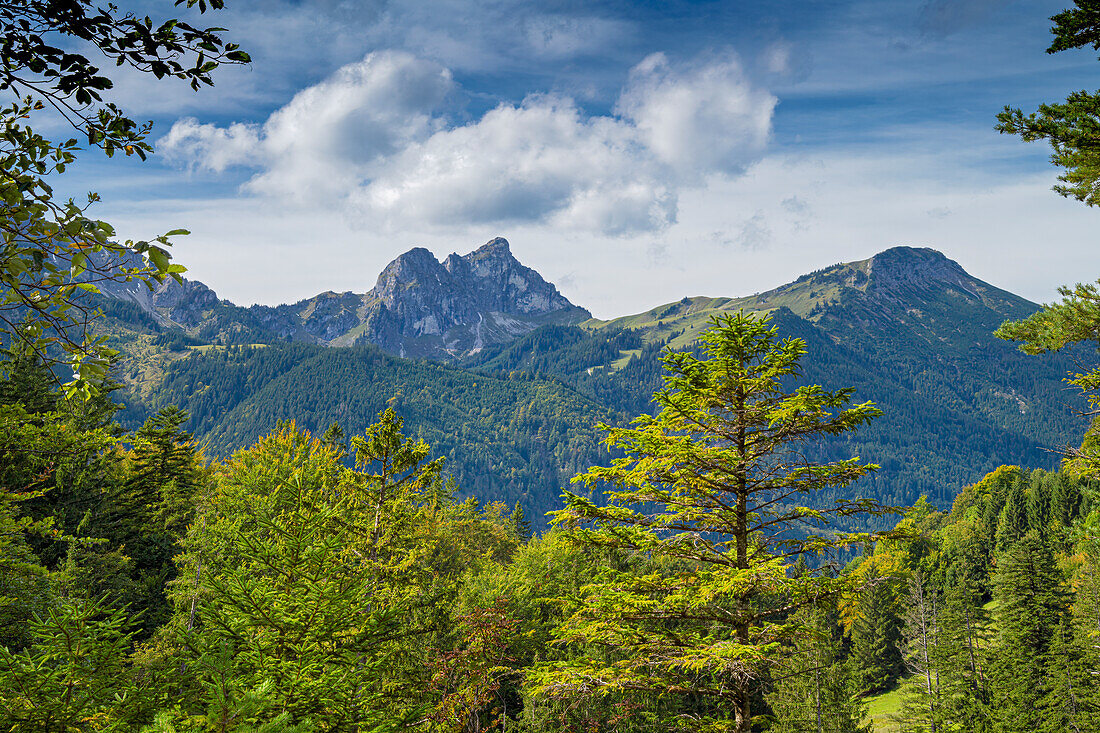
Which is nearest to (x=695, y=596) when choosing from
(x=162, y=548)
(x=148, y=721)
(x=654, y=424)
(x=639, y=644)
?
(x=639, y=644)

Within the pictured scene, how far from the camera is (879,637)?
68.2m

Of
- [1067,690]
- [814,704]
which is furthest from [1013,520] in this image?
[814,704]

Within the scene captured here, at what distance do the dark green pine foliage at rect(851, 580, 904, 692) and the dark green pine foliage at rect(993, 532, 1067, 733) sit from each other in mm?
32275

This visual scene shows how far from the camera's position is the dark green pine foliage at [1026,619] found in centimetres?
3419

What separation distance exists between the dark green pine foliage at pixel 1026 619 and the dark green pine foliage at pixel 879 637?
3227 cm

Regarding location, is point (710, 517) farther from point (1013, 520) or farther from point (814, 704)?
point (1013, 520)

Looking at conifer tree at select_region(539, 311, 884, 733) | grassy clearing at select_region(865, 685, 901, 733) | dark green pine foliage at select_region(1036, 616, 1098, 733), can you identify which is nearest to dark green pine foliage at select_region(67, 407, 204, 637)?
conifer tree at select_region(539, 311, 884, 733)

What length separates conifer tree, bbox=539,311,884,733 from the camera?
10422 millimetres

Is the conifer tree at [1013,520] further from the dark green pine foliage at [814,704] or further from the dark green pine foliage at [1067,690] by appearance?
the dark green pine foliage at [814,704]

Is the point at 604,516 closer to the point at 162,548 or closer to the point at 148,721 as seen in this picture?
the point at 148,721

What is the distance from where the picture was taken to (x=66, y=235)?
3352 mm

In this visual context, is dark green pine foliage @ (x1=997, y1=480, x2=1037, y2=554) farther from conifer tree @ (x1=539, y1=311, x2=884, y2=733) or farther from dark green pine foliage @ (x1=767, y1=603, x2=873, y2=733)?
conifer tree @ (x1=539, y1=311, x2=884, y2=733)

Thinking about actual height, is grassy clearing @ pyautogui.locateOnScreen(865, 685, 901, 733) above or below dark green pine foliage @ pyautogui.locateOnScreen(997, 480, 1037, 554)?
below

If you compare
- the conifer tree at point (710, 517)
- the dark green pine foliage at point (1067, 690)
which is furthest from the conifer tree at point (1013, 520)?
the conifer tree at point (710, 517)
